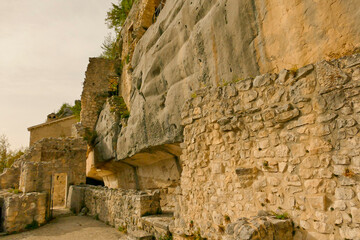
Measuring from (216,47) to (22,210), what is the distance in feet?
28.4

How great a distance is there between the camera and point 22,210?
29.7 ft

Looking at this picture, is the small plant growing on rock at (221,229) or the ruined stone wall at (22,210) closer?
the small plant growing on rock at (221,229)

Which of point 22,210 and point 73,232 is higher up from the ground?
point 22,210

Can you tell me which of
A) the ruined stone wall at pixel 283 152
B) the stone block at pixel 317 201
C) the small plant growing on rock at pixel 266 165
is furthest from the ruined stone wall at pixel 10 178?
the stone block at pixel 317 201

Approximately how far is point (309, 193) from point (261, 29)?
12.0 ft

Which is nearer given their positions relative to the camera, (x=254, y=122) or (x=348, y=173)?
(x=348, y=173)

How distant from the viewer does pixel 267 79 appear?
3.65 m

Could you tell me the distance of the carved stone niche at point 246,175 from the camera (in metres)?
3.73

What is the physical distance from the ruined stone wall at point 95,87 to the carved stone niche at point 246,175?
50.0ft

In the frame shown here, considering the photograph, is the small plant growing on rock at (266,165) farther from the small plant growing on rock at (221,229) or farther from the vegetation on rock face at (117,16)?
the vegetation on rock face at (117,16)

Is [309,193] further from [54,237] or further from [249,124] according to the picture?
[54,237]

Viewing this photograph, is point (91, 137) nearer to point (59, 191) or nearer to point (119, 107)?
point (119, 107)

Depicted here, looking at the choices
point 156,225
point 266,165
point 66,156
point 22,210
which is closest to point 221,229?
point 266,165

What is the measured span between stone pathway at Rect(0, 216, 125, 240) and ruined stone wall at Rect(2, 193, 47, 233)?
1.37 feet
